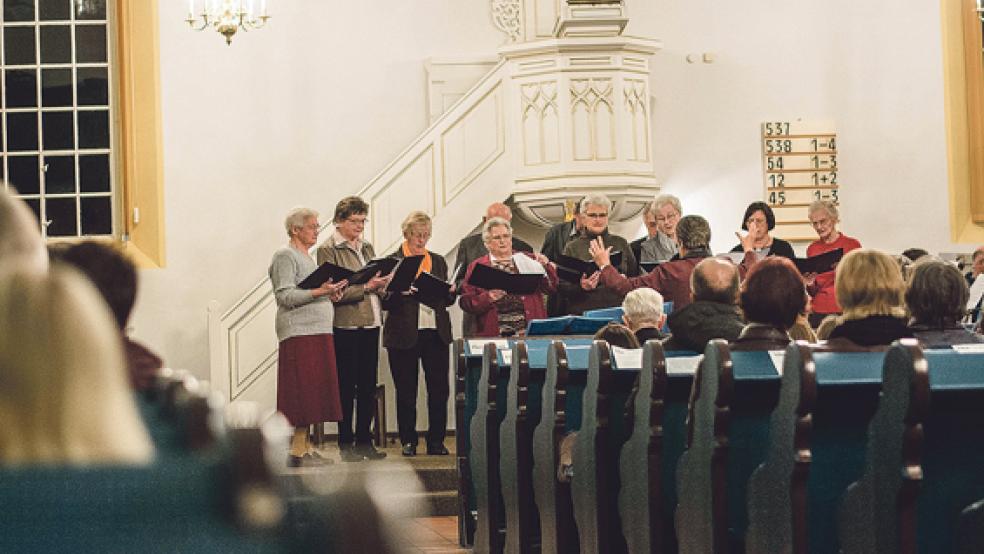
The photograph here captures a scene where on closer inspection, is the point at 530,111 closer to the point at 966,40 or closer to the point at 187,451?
the point at 966,40

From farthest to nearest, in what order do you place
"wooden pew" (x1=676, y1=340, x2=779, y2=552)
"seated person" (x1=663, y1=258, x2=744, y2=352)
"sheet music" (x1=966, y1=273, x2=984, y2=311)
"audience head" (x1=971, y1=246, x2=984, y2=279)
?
"audience head" (x1=971, y1=246, x2=984, y2=279), "sheet music" (x1=966, y1=273, x2=984, y2=311), "seated person" (x1=663, y1=258, x2=744, y2=352), "wooden pew" (x1=676, y1=340, x2=779, y2=552)

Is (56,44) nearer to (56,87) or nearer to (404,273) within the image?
(56,87)

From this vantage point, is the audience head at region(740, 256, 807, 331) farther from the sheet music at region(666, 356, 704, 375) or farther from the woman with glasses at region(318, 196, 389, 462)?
the woman with glasses at region(318, 196, 389, 462)

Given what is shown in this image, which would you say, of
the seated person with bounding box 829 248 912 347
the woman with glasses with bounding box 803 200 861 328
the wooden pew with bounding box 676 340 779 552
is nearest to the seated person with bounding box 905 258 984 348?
the seated person with bounding box 829 248 912 347

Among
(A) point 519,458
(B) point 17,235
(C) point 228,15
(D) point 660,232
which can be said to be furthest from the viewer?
(C) point 228,15

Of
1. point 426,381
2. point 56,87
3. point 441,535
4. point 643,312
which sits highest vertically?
point 56,87

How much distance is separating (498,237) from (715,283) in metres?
3.42

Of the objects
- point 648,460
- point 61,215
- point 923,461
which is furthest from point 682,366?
point 61,215

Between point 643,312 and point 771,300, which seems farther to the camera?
point 643,312

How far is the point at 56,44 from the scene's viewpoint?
12219mm

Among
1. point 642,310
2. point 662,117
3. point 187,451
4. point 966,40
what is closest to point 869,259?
point 642,310

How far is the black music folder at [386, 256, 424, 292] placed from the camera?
8.70 m

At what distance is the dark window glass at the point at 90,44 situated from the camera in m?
12.2

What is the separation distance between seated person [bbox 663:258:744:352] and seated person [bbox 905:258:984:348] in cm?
64
